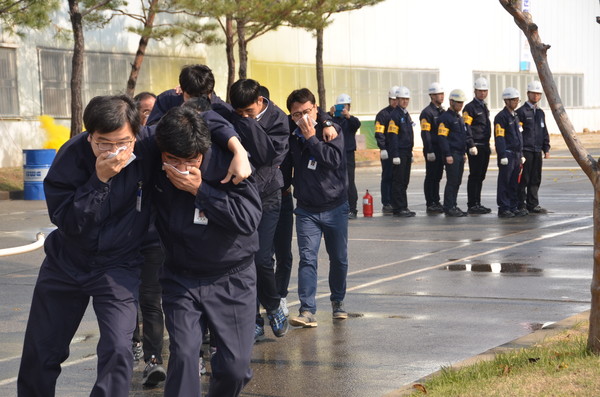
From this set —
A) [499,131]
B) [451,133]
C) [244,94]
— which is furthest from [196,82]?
[451,133]

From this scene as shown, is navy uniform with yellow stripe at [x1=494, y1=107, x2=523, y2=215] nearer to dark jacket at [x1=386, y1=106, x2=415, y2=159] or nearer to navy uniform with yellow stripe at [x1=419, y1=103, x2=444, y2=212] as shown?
navy uniform with yellow stripe at [x1=419, y1=103, x2=444, y2=212]

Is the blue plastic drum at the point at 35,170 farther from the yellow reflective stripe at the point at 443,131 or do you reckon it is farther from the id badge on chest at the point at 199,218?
the id badge on chest at the point at 199,218

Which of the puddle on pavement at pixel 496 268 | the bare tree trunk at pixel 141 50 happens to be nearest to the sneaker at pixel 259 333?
the puddle on pavement at pixel 496 268

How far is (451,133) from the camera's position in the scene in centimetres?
1791

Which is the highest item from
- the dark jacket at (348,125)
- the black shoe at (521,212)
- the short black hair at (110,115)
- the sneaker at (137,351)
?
the short black hair at (110,115)

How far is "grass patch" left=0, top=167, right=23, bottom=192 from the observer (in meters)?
25.3

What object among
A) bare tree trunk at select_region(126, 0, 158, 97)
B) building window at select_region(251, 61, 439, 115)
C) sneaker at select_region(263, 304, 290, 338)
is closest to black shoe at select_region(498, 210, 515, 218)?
sneaker at select_region(263, 304, 290, 338)

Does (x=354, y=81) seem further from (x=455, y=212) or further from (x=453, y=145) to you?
(x=455, y=212)

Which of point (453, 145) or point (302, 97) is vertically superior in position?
point (302, 97)

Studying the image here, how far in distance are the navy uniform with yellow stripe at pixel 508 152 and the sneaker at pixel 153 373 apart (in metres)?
11.5

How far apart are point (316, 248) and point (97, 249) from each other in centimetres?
395

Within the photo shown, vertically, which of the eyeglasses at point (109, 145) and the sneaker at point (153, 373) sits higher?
the eyeglasses at point (109, 145)

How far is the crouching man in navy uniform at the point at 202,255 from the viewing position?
15.5 ft

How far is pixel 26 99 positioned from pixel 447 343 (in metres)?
24.7
